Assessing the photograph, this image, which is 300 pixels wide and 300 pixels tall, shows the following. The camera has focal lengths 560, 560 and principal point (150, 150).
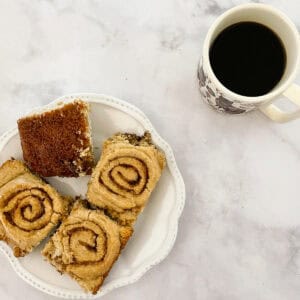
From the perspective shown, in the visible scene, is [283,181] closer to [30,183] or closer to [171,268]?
[171,268]

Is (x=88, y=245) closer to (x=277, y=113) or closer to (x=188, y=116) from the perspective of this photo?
(x=188, y=116)

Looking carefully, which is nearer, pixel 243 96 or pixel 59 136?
pixel 243 96

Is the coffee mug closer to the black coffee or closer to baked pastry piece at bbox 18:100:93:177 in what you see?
the black coffee

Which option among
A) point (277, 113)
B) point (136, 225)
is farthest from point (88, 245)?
point (277, 113)

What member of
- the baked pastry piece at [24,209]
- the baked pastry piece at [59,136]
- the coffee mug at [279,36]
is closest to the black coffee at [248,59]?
the coffee mug at [279,36]

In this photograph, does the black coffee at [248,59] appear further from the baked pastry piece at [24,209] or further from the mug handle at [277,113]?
the baked pastry piece at [24,209]

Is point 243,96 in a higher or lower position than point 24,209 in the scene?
higher

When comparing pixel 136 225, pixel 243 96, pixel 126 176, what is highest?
pixel 243 96
